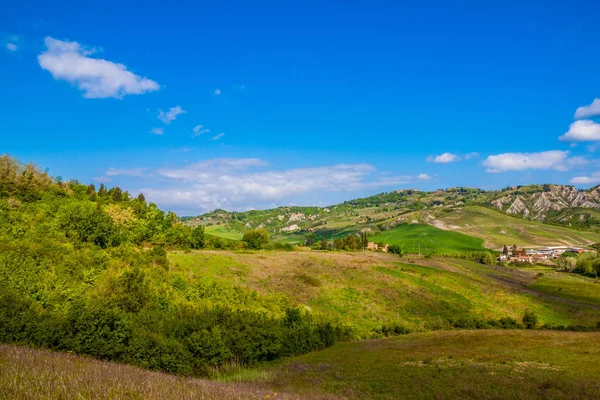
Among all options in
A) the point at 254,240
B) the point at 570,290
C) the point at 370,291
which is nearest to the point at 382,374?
the point at 370,291

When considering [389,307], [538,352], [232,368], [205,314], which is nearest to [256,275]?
[389,307]

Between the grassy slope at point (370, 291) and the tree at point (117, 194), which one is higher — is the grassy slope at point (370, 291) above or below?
below

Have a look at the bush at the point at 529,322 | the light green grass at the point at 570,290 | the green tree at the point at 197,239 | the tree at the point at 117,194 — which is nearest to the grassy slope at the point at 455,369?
the bush at the point at 529,322

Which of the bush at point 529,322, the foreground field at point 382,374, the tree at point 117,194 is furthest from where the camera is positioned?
the tree at point 117,194

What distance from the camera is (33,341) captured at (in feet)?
94.7

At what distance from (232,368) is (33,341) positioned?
16.7m

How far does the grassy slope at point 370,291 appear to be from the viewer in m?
65.6

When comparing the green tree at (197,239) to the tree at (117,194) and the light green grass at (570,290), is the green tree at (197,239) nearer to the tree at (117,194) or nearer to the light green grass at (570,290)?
the tree at (117,194)

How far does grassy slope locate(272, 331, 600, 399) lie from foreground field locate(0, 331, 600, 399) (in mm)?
67

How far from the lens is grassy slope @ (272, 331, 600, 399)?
22609 millimetres

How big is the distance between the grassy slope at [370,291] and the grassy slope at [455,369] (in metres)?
17.1

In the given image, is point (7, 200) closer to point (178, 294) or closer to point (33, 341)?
point (178, 294)

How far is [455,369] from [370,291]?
46.6 meters

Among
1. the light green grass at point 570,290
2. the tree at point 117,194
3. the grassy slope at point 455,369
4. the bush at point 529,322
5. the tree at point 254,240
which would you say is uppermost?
the tree at point 117,194
